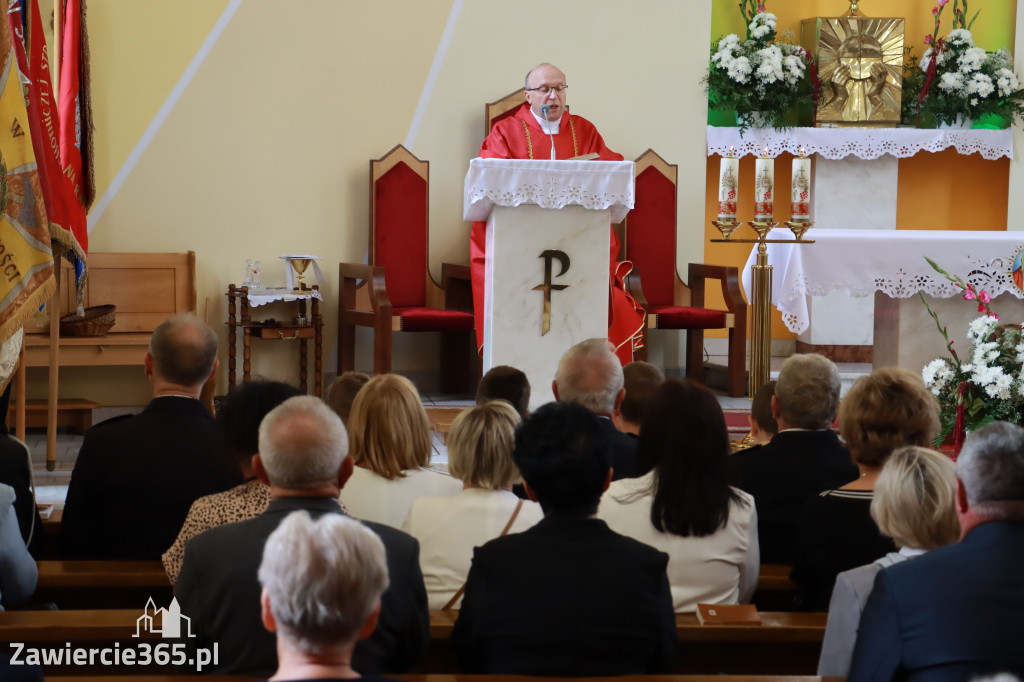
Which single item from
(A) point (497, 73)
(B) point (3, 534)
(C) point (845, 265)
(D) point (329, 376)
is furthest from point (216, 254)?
(B) point (3, 534)

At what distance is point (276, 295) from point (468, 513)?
448 centimetres

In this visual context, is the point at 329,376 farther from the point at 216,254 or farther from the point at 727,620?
the point at 727,620

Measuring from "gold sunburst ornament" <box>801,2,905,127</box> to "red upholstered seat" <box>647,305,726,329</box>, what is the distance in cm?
224

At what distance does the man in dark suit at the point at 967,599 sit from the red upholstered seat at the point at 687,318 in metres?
5.12

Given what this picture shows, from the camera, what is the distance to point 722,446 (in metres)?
2.58

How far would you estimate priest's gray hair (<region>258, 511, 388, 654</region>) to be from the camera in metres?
1.35

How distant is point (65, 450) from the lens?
5.88 metres

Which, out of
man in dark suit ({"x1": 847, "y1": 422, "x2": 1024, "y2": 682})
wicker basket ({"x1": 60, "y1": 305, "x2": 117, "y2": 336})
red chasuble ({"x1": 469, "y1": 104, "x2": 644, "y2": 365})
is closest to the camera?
man in dark suit ({"x1": 847, "y1": 422, "x2": 1024, "y2": 682})

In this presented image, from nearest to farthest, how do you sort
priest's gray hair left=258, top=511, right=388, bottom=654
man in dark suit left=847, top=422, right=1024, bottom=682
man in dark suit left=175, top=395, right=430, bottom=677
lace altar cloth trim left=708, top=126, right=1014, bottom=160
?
priest's gray hair left=258, top=511, right=388, bottom=654
man in dark suit left=847, top=422, right=1024, bottom=682
man in dark suit left=175, top=395, right=430, bottom=677
lace altar cloth trim left=708, top=126, right=1014, bottom=160

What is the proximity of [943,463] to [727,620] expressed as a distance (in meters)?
0.50

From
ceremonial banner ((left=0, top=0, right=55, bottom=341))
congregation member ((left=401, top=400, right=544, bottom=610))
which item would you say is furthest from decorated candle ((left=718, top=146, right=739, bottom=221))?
congregation member ((left=401, top=400, right=544, bottom=610))

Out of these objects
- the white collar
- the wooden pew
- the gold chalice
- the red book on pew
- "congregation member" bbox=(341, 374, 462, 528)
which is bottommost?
the wooden pew

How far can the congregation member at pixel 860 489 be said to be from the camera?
8.48 ft
